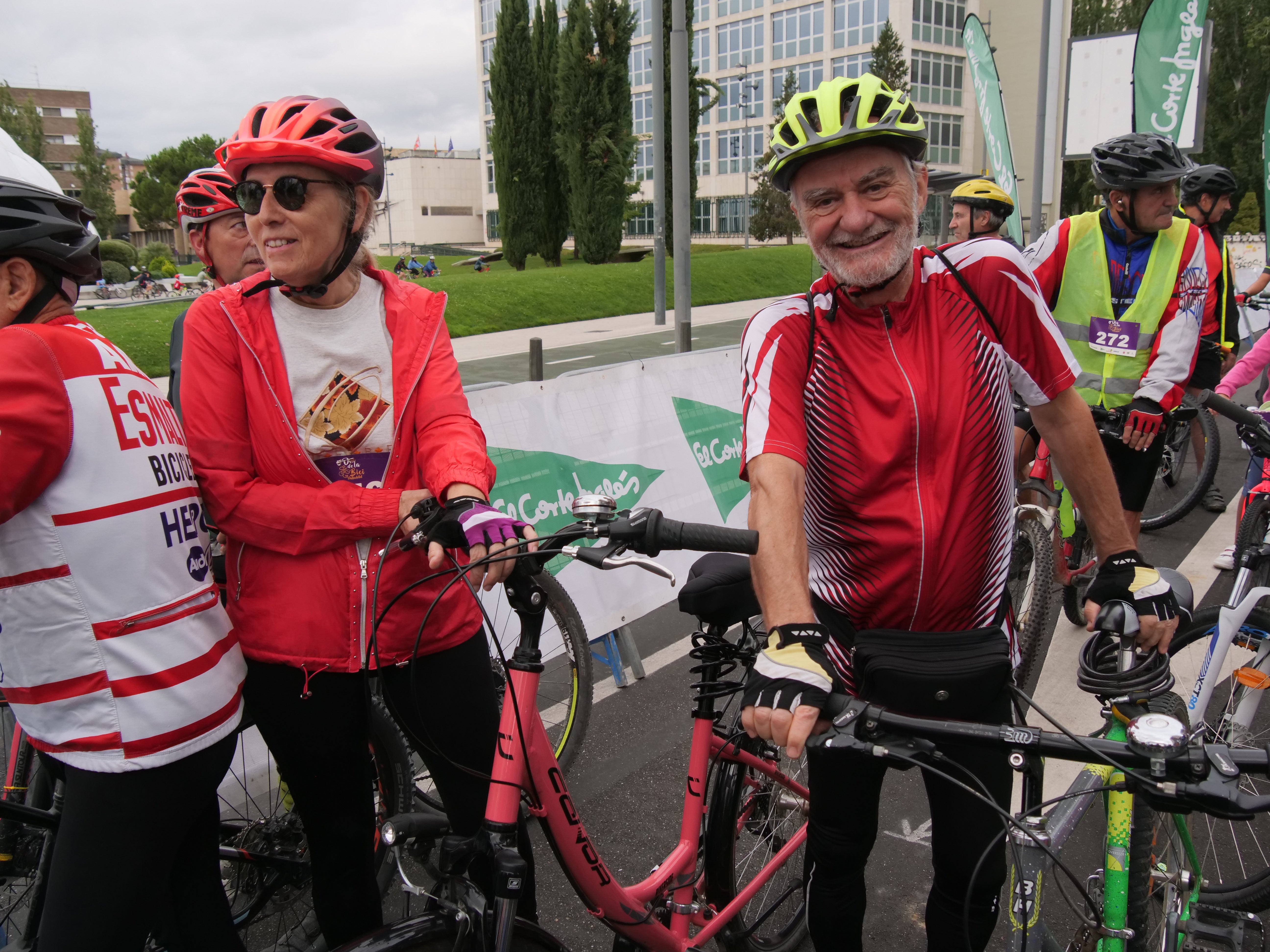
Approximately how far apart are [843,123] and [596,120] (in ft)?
124

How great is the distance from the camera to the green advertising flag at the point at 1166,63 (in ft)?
39.6

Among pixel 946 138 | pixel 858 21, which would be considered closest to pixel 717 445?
pixel 858 21

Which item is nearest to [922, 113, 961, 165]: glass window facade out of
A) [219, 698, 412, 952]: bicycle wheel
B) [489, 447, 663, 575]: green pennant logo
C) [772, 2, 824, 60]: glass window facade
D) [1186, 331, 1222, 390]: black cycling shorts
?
[772, 2, 824, 60]: glass window facade

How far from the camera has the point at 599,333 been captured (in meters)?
21.9

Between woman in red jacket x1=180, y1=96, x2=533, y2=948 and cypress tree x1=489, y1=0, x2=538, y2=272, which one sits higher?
cypress tree x1=489, y1=0, x2=538, y2=272

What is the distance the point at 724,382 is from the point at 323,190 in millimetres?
3744

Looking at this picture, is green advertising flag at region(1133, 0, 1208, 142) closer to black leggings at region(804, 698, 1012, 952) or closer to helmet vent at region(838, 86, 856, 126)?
helmet vent at region(838, 86, 856, 126)

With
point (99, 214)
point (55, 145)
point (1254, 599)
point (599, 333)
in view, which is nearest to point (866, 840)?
point (1254, 599)

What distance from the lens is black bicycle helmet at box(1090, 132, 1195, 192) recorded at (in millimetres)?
4168

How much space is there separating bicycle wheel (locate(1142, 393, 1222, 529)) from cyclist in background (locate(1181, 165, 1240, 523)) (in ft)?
0.20

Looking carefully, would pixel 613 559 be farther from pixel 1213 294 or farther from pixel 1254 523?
pixel 1213 294

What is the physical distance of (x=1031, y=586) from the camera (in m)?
4.48

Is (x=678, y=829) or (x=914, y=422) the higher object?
(x=914, y=422)

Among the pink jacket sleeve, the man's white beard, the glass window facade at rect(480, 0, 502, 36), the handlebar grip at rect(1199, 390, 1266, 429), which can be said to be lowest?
the pink jacket sleeve
